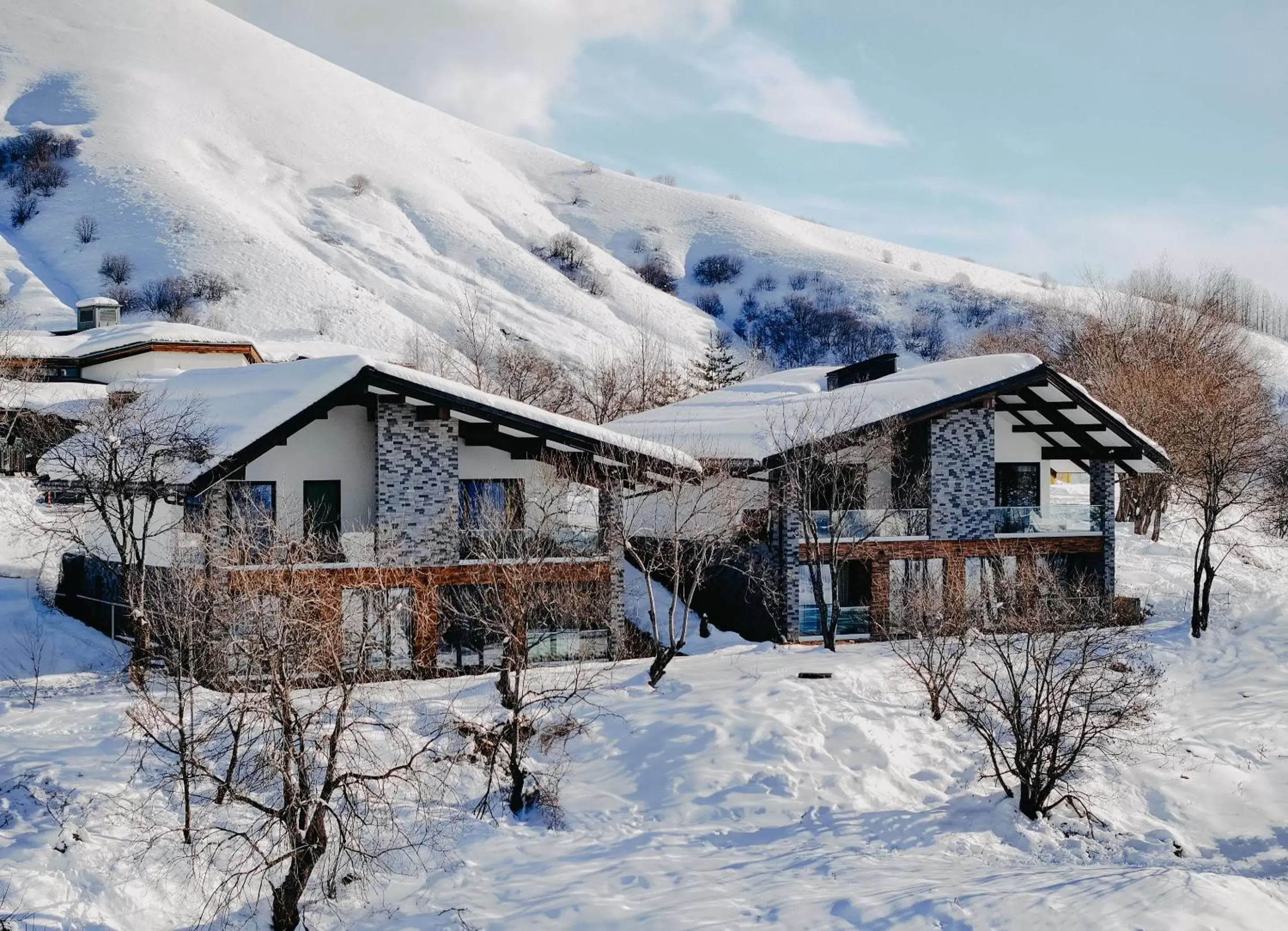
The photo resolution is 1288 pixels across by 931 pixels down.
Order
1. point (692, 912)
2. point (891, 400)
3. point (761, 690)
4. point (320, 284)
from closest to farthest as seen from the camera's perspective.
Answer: point (692, 912), point (761, 690), point (891, 400), point (320, 284)

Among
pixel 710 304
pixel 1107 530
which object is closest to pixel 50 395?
pixel 1107 530

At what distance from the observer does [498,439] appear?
23859 millimetres

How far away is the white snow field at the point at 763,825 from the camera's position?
14.1 m

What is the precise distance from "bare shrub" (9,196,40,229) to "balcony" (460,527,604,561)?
85.4 meters

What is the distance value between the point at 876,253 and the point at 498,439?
424 feet

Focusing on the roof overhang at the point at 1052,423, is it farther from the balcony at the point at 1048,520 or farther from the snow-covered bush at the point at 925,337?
the snow-covered bush at the point at 925,337

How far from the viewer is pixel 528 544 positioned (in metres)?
21.2

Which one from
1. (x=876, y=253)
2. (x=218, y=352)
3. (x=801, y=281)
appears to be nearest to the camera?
(x=218, y=352)

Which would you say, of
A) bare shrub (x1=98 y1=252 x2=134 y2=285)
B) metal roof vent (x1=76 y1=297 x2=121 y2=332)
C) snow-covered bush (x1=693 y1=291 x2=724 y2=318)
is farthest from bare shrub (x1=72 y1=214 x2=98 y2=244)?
snow-covered bush (x1=693 y1=291 x2=724 y2=318)

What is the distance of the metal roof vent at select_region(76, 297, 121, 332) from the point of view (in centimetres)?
6056

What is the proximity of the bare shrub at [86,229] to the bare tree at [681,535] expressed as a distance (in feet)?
246

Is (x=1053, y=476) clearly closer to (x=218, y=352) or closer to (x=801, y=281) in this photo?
(x=218, y=352)

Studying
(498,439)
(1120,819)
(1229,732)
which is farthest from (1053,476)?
(498,439)

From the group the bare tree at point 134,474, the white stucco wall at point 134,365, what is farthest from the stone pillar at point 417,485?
the white stucco wall at point 134,365
